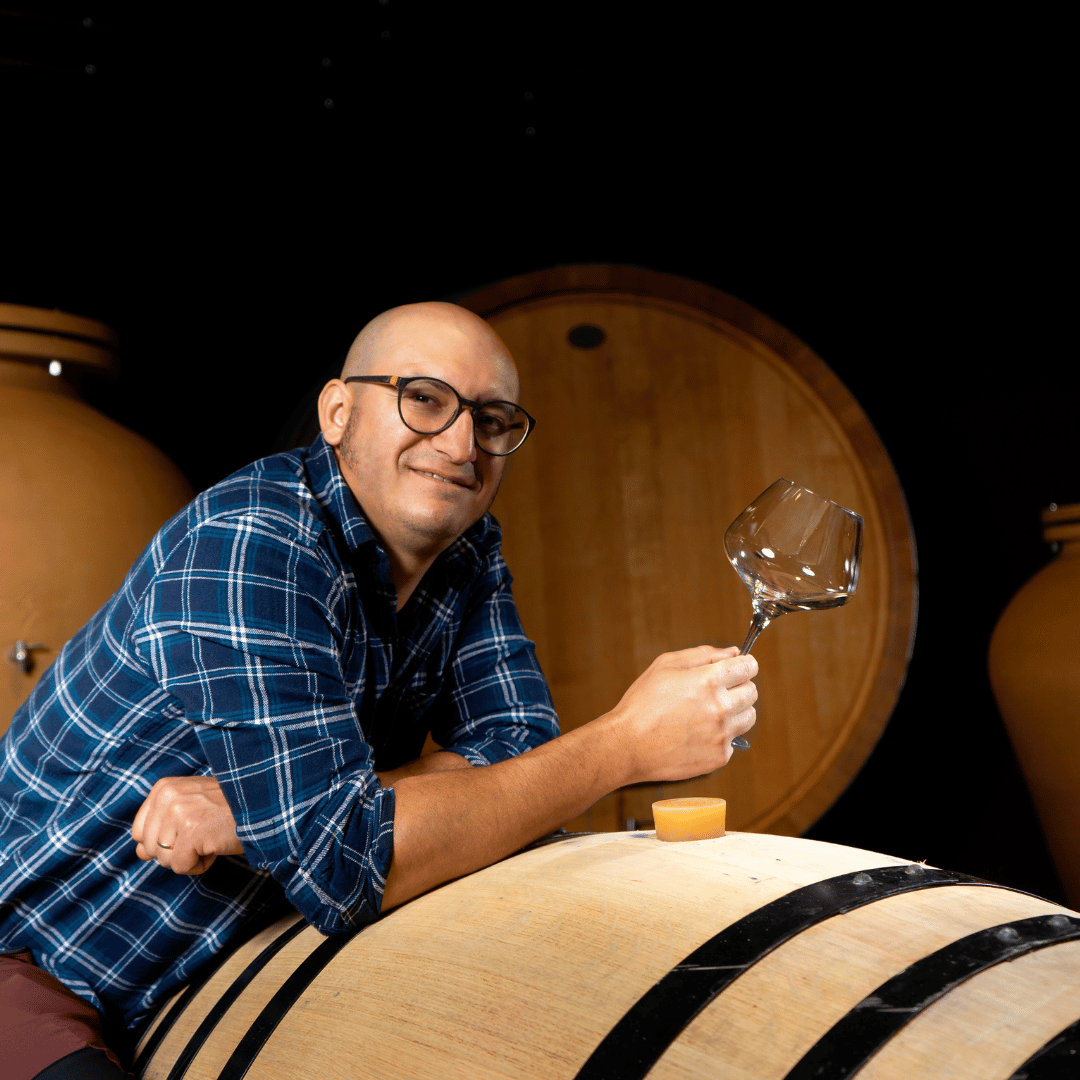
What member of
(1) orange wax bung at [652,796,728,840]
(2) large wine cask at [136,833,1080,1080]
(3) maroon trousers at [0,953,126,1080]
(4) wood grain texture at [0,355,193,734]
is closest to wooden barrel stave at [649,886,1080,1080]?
(2) large wine cask at [136,833,1080,1080]

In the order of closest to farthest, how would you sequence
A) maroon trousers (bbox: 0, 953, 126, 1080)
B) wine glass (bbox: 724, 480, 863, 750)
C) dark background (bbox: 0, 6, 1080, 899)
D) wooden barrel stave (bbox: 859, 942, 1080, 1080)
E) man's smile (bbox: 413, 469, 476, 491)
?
wooden barrel stave (bbox: 859, 942, 1080, 1080)
maroon trousers (bbox: 0, 953, 126, 1080)
wine glass (bbox: 724, 480, 863, 750)
man's smile (bbox: 413, 469, 476, 491)
dark background (bbox: 0, 6, 1080, 899)

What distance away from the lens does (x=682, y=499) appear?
7.25 ft

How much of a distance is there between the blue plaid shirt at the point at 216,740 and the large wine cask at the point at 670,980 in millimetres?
103

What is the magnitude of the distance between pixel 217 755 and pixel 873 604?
155 cm

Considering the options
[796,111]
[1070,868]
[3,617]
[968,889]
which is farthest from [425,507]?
[796,111]

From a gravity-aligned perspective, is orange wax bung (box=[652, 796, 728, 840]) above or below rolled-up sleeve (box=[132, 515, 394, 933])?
below

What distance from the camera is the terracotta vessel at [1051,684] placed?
5.90 ft

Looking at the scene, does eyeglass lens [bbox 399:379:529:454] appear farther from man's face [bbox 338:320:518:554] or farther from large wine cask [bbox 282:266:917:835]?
large wine cask [bbox 282:266:917:835]

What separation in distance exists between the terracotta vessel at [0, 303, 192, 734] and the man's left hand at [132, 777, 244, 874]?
71cm

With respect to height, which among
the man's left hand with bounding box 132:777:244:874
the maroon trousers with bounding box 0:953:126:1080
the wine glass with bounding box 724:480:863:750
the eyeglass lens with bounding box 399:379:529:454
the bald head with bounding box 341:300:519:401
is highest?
the bald head with bounding box 341:300:519:401

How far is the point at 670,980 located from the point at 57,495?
132cm

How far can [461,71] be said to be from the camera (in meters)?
2.62

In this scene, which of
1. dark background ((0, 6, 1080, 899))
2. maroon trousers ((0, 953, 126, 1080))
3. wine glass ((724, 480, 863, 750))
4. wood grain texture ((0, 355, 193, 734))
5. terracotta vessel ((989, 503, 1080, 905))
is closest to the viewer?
maroon trousers ((0, 953, 126, 1080))

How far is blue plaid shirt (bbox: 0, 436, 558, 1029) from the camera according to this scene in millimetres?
972
